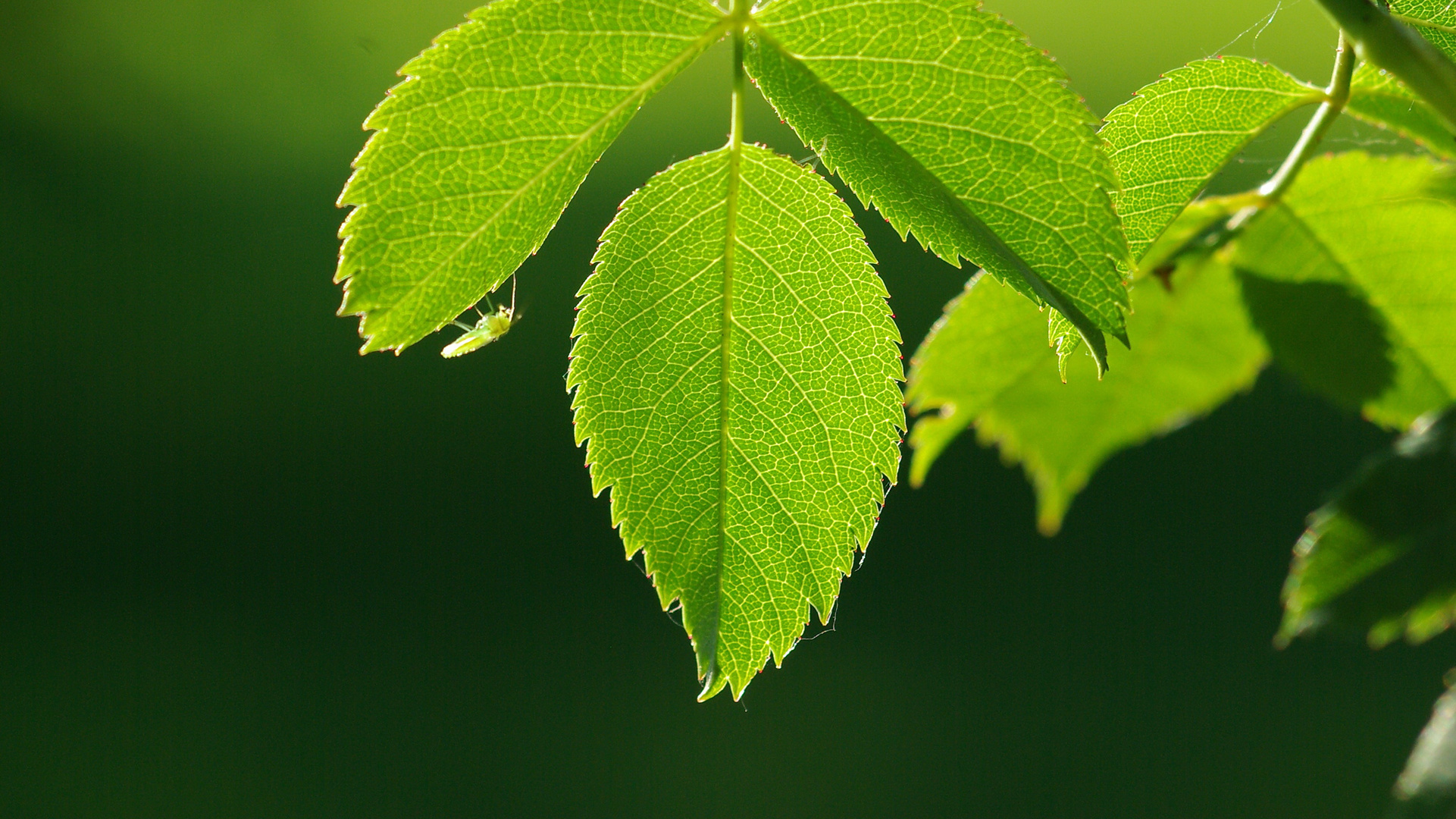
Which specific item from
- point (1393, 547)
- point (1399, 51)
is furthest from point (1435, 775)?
point (1399, 51)

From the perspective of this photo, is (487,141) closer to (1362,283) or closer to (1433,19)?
(1433,19)

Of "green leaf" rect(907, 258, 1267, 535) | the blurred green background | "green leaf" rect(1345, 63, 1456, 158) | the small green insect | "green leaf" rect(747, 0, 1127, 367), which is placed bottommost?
the blurred green background

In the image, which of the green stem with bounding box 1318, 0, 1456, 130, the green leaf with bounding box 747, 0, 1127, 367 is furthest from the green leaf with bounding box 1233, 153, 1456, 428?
the green leaf with bounding box 747, 0, 1127, 367

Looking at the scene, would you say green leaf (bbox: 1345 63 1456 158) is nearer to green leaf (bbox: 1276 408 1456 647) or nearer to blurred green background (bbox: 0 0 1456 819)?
green leaf (bbox: 1276 408 1456 647)

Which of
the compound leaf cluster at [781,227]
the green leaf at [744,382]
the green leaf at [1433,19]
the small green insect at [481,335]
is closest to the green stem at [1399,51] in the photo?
the compound leaf cluster at [781,227]

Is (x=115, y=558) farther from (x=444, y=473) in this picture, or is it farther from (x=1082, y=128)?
(x=1082, y=128)

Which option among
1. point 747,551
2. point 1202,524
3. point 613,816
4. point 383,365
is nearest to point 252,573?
point 383,365
